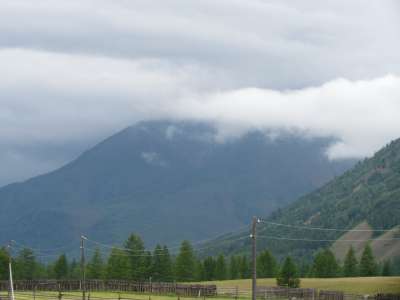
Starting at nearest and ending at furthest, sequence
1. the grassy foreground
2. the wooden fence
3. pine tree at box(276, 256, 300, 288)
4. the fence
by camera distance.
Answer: the fence → the wooden fence → the grassy foreground → pine tree at box(276, 256, 300, 288)

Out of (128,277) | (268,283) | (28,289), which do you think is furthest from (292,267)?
(28,289)

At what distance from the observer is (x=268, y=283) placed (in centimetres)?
19038

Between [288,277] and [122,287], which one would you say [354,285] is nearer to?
[288,277]

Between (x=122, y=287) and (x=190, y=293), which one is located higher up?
(x=122, y=287)

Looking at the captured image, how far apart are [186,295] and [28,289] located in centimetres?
3665

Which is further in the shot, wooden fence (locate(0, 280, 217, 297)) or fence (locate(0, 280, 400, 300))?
wooden fence (locate(0, 280, 217, 297))

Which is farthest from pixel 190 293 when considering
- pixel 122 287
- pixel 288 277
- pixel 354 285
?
pixel 354 285

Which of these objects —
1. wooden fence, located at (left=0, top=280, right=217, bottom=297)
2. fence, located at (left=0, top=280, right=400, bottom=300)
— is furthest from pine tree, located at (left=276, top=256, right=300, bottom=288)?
wooden fence, located at (left=0, top=280, right=217, bottom=297)

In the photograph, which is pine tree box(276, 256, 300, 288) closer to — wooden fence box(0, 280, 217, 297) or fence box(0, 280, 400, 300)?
fence box(0, 280, 400, 300)

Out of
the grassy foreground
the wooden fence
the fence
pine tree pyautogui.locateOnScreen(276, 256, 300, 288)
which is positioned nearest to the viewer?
the fence

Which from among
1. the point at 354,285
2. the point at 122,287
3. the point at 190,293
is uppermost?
the point at 354,285

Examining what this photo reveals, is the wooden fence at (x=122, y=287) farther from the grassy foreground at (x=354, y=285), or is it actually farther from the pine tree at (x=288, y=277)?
the pine tree at (x=288, y=277)

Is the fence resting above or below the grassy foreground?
below

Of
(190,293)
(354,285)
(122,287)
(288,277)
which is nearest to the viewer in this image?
(190,293)
